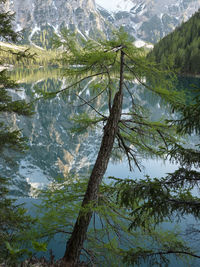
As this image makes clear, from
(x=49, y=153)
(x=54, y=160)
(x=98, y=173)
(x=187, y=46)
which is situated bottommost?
(x=54, y=160)

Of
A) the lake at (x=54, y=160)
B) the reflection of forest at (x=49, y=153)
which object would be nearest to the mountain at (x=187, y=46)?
the reflection of forest at (x=49, y=153)

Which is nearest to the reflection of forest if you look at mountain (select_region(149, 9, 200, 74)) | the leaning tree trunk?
the leaning tree trunk

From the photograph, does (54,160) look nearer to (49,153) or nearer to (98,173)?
(49,153)

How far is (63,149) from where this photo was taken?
20500 millimetres

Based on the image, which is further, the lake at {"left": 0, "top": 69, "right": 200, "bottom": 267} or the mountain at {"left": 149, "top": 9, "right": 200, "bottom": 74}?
the mountain at {"left": 149, "top": 9, "right": 200, "bottom": 74}

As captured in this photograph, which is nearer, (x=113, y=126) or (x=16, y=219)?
(x=113, y=126)

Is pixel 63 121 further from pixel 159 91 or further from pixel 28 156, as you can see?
pixel 159 91

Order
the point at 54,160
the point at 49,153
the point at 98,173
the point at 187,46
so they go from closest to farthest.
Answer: the point at 98,173, the point at 54,160, the point at 49,153, the point at 187,46

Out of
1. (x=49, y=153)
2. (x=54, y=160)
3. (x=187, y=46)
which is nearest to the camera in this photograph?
(x=54, y=160)

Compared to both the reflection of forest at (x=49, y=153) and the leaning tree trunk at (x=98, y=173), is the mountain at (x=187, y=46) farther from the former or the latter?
the leaning tree trunk at (x=98, y=173)

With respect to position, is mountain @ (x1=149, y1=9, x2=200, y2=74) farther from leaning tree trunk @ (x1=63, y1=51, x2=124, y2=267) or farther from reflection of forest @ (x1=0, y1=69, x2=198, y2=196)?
leaning tree trunk @ (x1=63, y1=51, x2=124, y2=267)

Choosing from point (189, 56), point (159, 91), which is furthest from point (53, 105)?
point (189, 56)

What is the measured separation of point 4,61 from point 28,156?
13.2 m

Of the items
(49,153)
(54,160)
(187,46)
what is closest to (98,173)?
(54,160)
